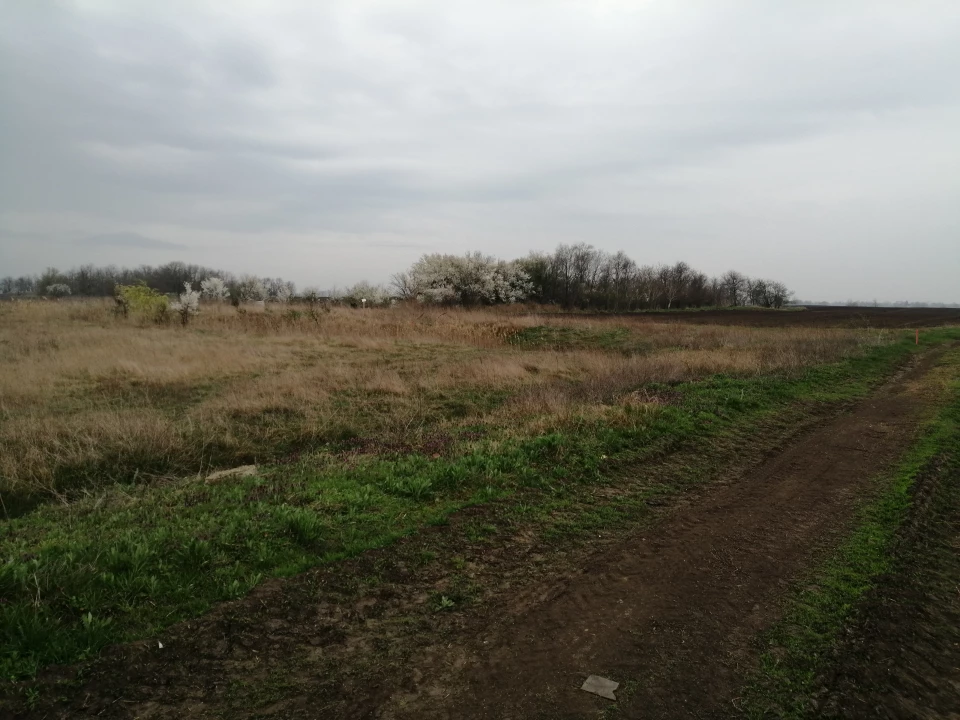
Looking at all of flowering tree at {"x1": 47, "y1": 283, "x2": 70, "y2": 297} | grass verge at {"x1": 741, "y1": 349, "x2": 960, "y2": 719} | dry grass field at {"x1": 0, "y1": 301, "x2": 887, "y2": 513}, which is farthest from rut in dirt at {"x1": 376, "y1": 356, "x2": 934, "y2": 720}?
flowering tree at {"x1": 47, "y1": 283, "x2": 70, "y2": 297}

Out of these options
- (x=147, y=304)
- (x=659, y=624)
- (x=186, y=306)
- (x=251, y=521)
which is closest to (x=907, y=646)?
(x=659, y=624)

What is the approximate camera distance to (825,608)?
13.1 ft

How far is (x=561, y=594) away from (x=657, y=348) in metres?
21.5

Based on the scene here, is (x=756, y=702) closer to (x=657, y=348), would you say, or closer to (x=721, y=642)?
(x=721, y=642)

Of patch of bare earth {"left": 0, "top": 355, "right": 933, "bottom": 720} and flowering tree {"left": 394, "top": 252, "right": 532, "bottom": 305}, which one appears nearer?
patch of bare earth {"left": 0, "top": 355, "right": 933, "bottom": 720}

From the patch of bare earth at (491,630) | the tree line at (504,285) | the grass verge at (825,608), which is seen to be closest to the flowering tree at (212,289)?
the tree line at (504,285)

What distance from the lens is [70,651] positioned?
132 inches

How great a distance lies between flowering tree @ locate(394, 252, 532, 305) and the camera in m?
59.1

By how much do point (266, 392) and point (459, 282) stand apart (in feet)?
163

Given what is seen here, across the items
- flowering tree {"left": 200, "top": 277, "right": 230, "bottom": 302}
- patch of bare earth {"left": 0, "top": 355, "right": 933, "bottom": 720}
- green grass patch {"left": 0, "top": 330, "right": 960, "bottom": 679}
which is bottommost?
patch of bare earth {"left": 0, "top": 355, "right": 933, "bottom": 720}

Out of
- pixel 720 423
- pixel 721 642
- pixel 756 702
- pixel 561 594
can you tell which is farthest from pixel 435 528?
pixel 720 423

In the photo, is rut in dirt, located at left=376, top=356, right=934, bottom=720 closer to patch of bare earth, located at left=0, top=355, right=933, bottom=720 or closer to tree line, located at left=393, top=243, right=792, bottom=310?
patch of bare earth, located at left=0, top=355, right=933, bottom=720

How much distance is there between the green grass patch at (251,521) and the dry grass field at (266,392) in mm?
1091

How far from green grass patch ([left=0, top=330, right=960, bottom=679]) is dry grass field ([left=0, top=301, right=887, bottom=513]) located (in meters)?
1.09
